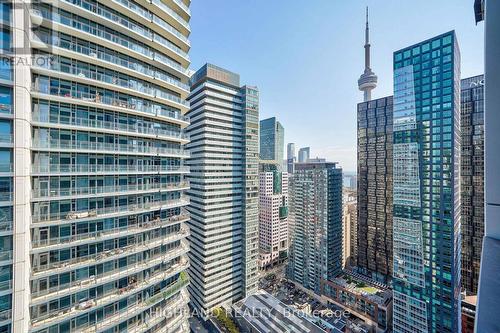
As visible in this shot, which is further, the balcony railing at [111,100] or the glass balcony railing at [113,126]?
the balcony railing at [111,100]

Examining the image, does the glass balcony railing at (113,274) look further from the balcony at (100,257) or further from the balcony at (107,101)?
the balcony at (107,101)

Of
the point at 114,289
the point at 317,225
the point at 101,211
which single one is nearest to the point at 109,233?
the point at 101,211

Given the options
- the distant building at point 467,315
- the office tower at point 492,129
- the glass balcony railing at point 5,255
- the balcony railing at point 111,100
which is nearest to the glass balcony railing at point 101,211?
the glass balcony railing at point 5,255

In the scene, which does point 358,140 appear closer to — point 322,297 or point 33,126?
point 322,297

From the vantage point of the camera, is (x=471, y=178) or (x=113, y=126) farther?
(x=471, y=178)

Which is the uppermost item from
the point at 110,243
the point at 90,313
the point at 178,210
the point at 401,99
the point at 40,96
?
the point at 401,99

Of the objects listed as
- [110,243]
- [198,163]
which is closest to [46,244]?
[110,243]

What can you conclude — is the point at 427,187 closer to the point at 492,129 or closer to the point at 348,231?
the point at 492,129
